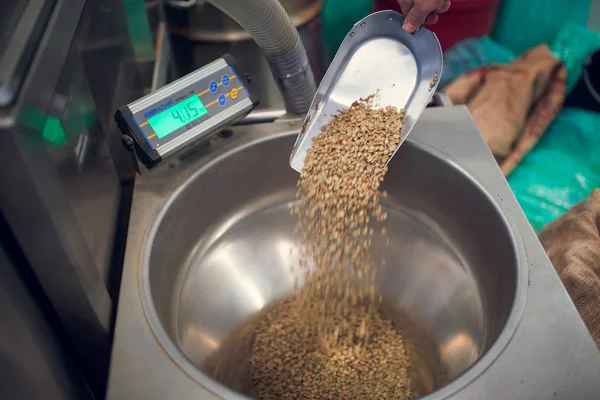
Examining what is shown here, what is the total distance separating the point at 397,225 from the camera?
104 centimetres

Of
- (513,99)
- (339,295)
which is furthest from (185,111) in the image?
(513,99)

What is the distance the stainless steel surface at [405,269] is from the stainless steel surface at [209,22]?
1.33 ft

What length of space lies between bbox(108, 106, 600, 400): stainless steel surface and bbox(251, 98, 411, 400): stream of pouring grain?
0.06 meters

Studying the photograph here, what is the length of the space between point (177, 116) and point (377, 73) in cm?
40

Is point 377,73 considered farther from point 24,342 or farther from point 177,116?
point 24,342

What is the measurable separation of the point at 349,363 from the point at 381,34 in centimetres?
66

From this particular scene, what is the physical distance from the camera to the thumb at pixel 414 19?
33.9 inches

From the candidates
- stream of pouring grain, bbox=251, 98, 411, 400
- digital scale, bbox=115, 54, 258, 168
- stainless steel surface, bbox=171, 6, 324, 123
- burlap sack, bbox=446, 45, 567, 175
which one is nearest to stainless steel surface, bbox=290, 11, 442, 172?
stream of pouring grain, bbox=251, 98, 411, 400

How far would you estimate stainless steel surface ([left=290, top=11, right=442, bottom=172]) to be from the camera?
936 mm

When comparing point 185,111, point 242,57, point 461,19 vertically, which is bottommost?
point 461,19

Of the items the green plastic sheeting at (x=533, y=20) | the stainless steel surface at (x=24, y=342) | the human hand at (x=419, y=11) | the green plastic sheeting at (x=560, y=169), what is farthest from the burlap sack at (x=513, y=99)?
the stainless steel surface at (x=24, y=342)

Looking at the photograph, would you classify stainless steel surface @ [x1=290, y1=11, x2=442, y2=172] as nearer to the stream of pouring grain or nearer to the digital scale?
the stream of pouring grain

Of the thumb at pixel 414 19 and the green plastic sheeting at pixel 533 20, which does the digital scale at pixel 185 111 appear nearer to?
the thumb at pixel 414 19

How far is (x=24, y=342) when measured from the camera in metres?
0.55
